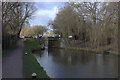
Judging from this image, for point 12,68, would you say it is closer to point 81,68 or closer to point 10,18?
point 81,68

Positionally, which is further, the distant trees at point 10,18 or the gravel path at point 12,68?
the distant trees at point 10,18

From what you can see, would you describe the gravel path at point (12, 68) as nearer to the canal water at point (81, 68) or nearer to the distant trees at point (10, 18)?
the canal water at point (81, 68)

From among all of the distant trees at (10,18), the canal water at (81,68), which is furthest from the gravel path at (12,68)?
the distant trees at (10,18)

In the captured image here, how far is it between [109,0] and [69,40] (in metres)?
12.1

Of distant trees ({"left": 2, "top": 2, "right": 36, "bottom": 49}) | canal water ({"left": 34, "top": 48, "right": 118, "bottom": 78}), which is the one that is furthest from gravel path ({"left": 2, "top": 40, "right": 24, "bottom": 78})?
distant trees ({"left": 2, "top": 2, "right": 36, "bottom": 49})

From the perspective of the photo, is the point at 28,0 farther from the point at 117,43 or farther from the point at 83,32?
the point at 117,43

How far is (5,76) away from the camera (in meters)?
5.54

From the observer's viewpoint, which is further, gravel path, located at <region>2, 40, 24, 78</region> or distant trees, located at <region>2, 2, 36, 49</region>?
distant trees, located at <region>2, 2, 36, 49</region>

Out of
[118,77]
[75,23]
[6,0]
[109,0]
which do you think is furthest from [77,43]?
[118,77]

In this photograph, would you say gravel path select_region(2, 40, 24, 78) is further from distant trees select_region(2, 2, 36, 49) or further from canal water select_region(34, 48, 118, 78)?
distant trees select_region(2, 2, 36, 49)

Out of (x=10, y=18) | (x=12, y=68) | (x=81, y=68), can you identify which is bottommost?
(x=81, y=68)

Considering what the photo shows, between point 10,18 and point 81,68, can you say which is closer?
point 81,68

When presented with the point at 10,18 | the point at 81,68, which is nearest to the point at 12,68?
the point at 81,68

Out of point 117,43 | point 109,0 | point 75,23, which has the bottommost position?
point 117,43
